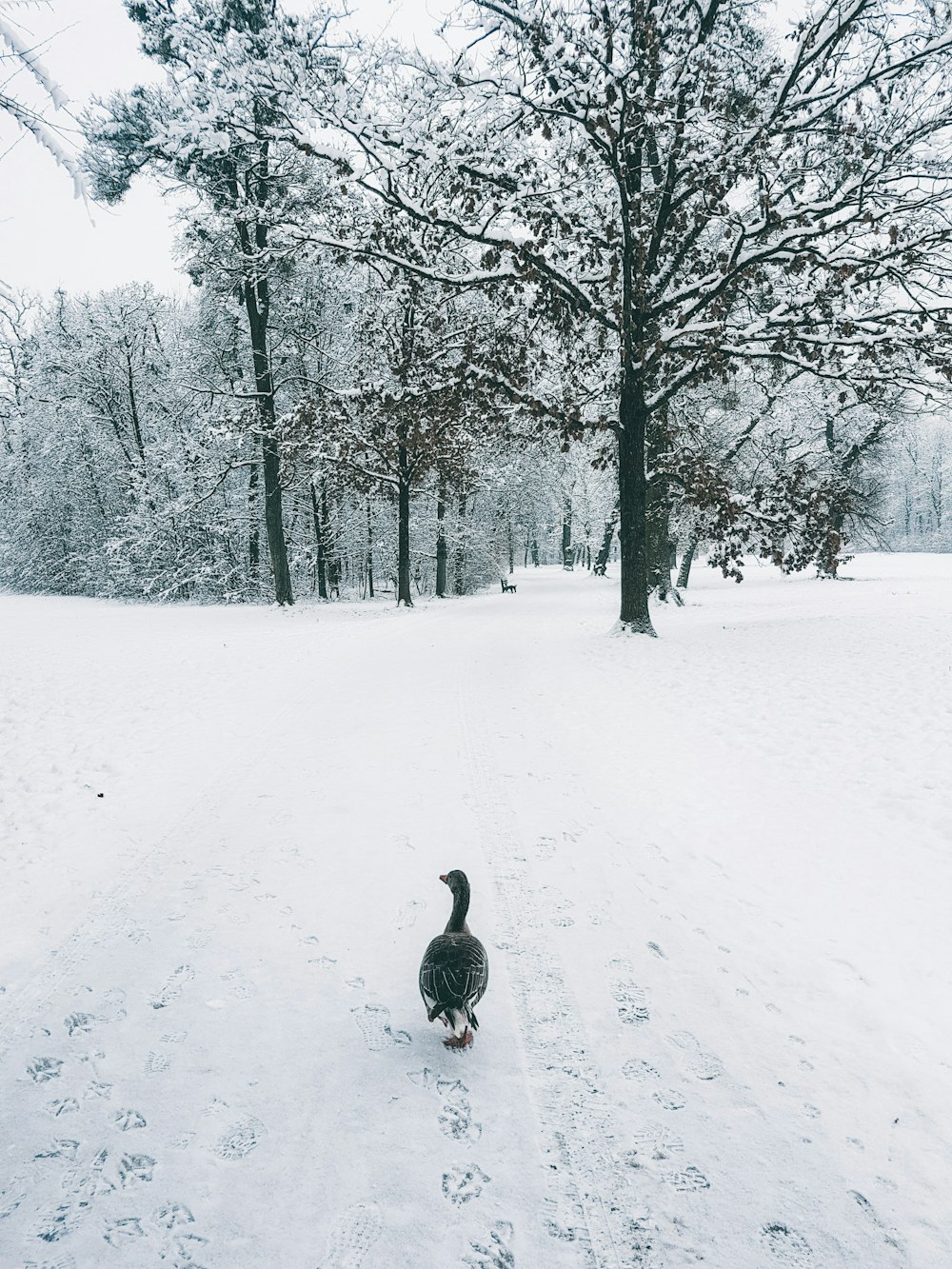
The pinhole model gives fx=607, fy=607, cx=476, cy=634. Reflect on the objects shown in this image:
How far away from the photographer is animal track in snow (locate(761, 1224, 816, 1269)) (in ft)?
6.36

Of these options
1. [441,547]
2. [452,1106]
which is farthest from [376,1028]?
[441,547]

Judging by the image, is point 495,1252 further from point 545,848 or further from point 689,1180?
point 545,848

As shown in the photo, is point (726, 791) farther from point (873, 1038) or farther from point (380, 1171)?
point (380, 1171)

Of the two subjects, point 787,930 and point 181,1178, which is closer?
point 181,1178

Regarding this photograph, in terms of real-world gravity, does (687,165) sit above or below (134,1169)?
above

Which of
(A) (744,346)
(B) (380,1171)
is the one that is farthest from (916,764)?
(A) (744,346)

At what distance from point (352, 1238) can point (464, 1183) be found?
0.40m

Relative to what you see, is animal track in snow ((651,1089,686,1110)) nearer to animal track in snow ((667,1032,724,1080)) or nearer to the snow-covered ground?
the snow-covered ground

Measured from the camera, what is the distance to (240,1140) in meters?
2.32

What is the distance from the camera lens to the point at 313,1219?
2.04 metres

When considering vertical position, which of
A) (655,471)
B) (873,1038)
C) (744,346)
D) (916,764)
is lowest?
(873,1038)

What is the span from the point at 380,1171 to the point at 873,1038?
92.3 inches

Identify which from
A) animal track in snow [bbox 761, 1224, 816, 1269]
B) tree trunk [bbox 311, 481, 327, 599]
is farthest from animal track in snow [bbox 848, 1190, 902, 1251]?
tree trunk [bbox 311, 481, 327, 599]

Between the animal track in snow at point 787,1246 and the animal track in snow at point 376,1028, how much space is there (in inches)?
60.3
